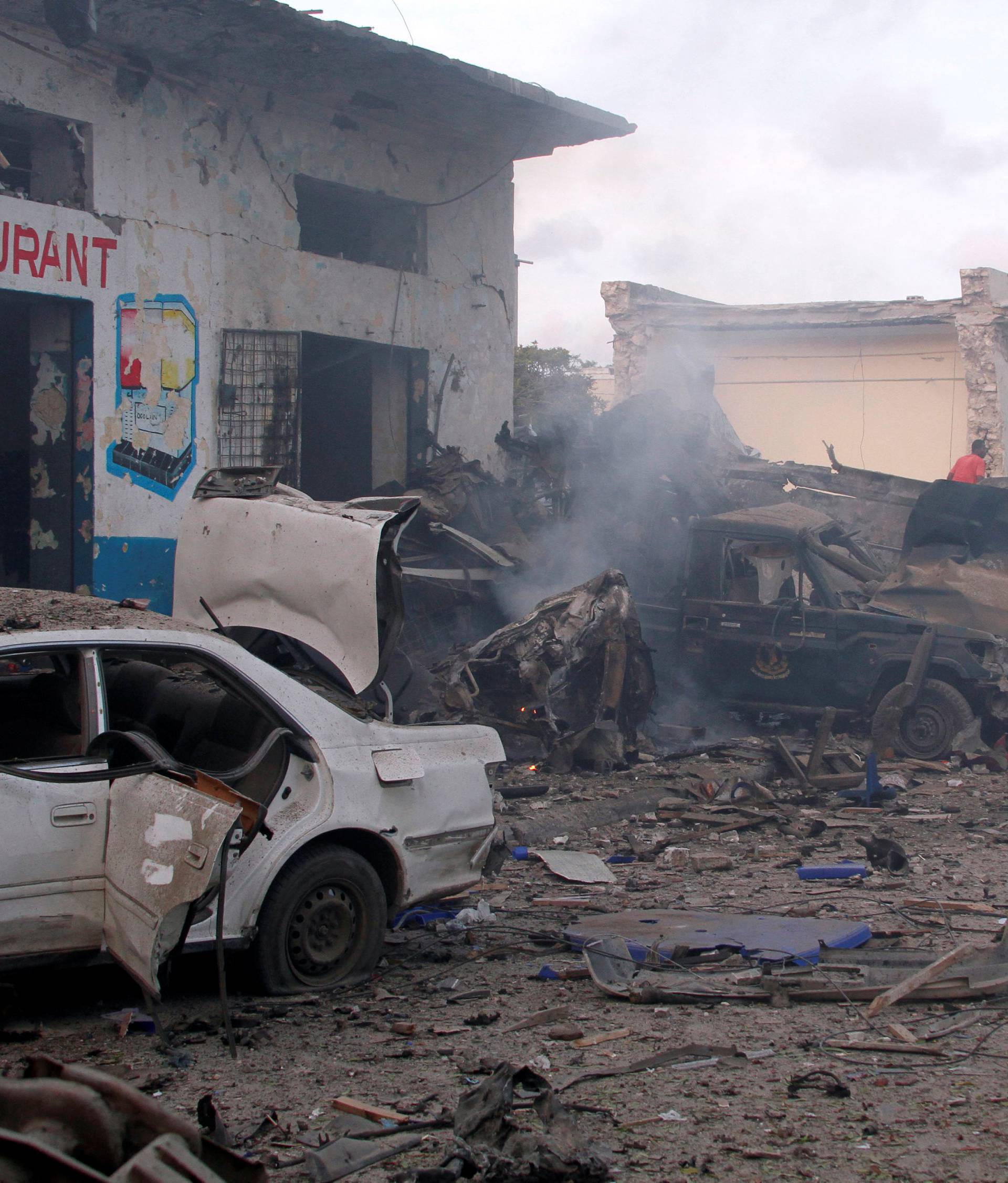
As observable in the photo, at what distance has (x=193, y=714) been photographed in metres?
4.92

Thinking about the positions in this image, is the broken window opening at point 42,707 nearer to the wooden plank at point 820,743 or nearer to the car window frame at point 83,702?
the car window frame at point 83,702

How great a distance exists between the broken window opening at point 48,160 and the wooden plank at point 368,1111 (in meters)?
8.28

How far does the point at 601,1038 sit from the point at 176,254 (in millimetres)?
8406

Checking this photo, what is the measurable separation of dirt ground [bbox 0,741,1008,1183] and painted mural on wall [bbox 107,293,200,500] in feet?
18.5

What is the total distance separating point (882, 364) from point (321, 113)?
19.3 metres

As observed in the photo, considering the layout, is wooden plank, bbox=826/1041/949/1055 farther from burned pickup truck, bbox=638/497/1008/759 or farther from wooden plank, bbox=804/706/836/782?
burned pickup truck, bbox=638/497/1008/759

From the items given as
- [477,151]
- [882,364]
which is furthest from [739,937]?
[882,364]

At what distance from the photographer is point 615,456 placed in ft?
46.5

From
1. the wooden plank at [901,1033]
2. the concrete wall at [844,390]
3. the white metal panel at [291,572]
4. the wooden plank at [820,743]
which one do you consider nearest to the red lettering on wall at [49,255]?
the white metal panel at [291,572]

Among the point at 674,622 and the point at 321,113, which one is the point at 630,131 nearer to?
the point at 321,113

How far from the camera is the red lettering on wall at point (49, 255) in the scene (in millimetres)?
9461

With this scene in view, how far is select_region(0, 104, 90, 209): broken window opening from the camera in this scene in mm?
9758

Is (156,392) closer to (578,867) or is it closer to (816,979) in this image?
(578,867)

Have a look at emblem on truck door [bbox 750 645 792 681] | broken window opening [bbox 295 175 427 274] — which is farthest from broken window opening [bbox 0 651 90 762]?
broken window opening [bbox 295 175 427 274]
